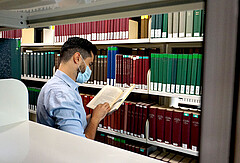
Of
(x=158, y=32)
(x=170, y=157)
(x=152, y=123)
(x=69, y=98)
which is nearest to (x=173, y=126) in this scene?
(x=152, y=123)

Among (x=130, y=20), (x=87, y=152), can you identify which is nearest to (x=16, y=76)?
(x=87, y=152)

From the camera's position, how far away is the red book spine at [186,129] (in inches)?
71.9

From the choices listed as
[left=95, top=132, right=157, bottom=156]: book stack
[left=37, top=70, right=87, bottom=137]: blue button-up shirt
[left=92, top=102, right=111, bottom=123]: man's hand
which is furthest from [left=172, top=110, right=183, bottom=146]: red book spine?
[left=37, top=70, right=87, bottom=137]: blue button-up shirt

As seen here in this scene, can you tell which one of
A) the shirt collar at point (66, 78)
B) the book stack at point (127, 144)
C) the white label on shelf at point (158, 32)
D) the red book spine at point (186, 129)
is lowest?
the book stack at point (127, 144)

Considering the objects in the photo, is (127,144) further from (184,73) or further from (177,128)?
(184,73)

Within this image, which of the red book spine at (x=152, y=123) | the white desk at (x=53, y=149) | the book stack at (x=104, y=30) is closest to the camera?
the white desk at (x=53, y=149)

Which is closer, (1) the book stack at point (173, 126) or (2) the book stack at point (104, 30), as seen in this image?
(1) the book stack at point (173, 126)

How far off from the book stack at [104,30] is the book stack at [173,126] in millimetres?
741

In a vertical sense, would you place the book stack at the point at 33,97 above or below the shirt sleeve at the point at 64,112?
below

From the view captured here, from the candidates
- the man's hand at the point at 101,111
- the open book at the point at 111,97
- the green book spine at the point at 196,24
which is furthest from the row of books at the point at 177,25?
the man's hand at the point at 101,111

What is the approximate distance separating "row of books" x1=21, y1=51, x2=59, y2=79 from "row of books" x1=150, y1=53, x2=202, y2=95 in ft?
4.28

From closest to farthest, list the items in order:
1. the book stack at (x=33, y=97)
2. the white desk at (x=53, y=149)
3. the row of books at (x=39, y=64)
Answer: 1. the white desk at (x=53, y=149)
2. the row of books at (x=39, y=64)
3. the book stack at (x=33, y=97)

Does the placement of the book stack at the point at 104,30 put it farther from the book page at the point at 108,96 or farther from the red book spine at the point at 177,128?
the red book spine at the point at 177,128

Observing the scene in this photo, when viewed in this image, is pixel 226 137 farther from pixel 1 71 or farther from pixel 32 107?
pixel 32 107
